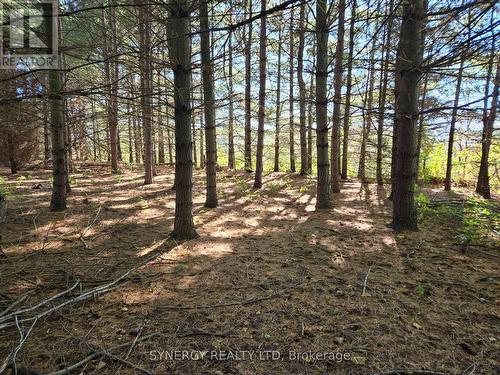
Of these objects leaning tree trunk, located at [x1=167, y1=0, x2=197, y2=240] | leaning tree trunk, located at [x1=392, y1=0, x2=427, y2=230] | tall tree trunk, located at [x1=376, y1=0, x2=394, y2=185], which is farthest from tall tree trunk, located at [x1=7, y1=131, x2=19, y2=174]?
leaning tree trunk, located at [x1=392, y1=0, x2=427, y2=230]

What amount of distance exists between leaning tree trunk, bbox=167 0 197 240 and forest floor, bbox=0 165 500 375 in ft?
1.32

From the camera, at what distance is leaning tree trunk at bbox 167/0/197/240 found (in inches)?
158

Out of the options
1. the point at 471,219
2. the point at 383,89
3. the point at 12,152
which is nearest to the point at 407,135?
the point at 471,219

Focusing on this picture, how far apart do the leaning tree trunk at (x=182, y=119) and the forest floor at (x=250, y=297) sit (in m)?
0.40

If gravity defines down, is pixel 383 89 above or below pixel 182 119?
above

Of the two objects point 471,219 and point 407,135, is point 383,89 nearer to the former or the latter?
point 407,135

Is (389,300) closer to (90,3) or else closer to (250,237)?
(250,237)

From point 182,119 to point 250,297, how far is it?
9.22ft

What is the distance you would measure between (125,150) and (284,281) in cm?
3211

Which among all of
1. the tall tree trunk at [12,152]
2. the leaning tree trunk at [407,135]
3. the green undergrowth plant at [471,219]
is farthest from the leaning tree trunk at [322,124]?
the tall tree trunk at [12,152]

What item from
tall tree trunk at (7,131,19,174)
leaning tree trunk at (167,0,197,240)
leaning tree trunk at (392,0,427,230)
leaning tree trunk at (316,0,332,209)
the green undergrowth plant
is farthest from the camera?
tall tree trunk at (7,131,19,174)

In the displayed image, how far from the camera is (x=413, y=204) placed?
5.06 metres

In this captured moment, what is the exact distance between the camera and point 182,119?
435cm

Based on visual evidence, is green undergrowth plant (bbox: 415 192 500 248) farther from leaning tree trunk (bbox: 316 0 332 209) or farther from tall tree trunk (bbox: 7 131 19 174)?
tall tree trunk (bbox: 7 131 19 174)
